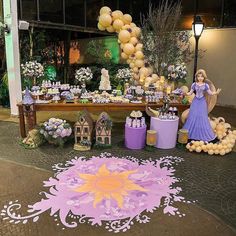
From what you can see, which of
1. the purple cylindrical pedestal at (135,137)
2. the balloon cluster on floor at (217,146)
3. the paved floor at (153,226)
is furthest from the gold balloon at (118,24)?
the paved floor at (153,226)

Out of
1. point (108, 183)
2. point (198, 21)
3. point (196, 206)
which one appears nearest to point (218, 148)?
point (196, 206)

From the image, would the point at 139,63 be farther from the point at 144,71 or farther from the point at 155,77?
the point at 155,77

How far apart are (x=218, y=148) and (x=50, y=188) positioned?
252 cm

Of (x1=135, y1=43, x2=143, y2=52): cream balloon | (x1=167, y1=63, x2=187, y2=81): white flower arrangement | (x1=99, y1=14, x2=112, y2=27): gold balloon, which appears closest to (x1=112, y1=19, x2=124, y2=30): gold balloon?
(x1=99, y1=14, x2=112, y2=27): gold balloon

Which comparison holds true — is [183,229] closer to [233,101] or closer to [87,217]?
[87,217]

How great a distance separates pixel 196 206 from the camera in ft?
10.0

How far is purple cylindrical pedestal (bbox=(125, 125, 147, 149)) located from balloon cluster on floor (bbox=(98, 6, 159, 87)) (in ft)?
4.96

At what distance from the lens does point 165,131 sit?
15.0 ft

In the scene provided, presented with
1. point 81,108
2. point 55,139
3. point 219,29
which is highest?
point 219,29

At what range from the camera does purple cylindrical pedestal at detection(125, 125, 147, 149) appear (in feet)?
14.9

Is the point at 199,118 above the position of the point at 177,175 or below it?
above

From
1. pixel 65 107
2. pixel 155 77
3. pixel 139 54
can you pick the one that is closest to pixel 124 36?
pixel 139 54

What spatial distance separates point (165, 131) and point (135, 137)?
473 mm

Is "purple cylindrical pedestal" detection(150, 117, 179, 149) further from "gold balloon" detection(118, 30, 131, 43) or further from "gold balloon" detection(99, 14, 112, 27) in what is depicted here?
"gold balloon" detection(99, 14, 112, 27)
